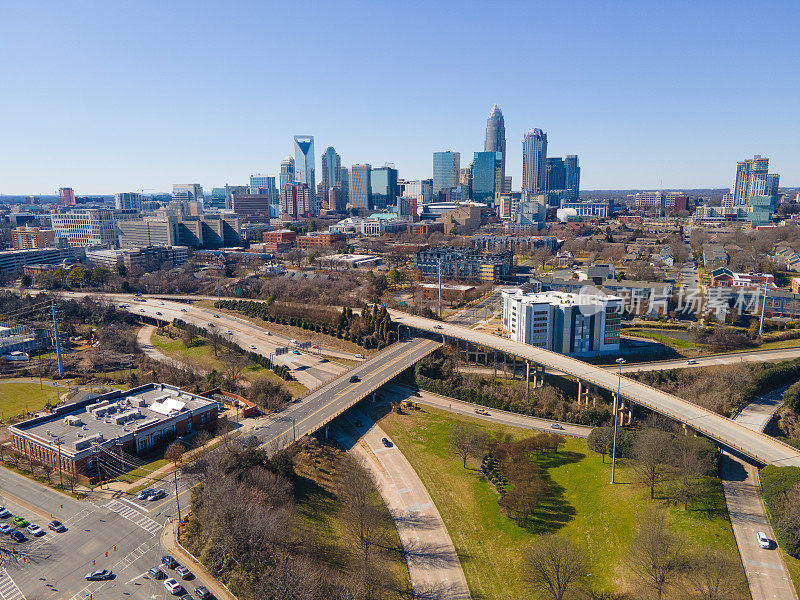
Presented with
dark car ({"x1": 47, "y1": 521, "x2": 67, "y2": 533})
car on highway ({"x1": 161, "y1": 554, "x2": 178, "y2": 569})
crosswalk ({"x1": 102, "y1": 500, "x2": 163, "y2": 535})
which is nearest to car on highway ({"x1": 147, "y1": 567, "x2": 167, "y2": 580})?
car on highway ({"x1": 161, "y1": 554, "x2": 178, "y2": 569})

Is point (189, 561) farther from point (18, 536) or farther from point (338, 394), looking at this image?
point (338, 394)

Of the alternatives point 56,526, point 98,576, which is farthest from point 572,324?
point 56,526

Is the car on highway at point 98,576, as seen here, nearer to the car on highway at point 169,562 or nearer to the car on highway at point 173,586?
the car on highway at point 169,562

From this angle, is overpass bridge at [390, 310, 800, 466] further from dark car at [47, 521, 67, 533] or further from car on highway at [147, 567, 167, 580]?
dark car at [47, 521, 67, 533]

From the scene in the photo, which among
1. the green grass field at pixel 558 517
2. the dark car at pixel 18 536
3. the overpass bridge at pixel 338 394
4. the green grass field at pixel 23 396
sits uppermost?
the overpass bridge at pixel 338 394

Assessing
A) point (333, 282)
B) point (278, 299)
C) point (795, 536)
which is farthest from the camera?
point (333, 282)

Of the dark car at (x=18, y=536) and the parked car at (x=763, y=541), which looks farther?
the dark car at (x=18, y=536)

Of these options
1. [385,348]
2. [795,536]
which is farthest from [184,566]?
[385,348]

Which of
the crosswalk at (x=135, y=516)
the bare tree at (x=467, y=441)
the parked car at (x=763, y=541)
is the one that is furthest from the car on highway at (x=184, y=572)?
the parked car at (x=763, y=541)

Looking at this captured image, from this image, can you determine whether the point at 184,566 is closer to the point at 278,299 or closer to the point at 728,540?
the point at 728,540
